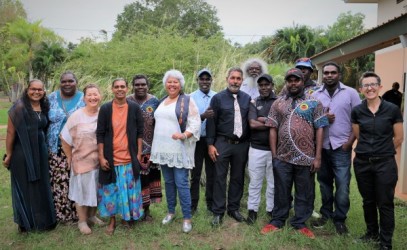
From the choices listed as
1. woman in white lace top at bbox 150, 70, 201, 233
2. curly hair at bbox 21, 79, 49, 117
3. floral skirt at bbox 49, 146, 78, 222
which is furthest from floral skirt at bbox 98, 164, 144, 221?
curly hair at bbox 21, 79, 49, 117

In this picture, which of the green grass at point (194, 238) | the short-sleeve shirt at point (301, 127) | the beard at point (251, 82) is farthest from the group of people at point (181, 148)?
the beard at point (251, 82)

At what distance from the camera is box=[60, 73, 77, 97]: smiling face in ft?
13.2

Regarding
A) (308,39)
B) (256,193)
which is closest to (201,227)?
(256,193)

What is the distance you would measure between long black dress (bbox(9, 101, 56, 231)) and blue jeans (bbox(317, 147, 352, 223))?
318cm

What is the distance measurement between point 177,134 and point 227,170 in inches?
33.1

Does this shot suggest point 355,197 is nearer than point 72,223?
No

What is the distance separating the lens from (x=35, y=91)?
12.6 ft

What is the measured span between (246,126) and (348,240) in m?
1.63

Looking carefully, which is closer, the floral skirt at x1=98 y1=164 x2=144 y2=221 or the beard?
the floral skirt at x1=98 y1=164 x2=144 y2=221

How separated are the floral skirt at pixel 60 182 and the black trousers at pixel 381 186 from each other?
10.6ft

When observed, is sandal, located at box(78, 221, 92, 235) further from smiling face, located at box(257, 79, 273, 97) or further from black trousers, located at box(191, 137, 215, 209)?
smiling face, located at box(257, 79, 273, 97)

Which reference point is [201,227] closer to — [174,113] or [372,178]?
[174,113]

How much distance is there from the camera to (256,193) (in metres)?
4.11

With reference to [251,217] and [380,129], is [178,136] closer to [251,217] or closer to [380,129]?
[251,217]
